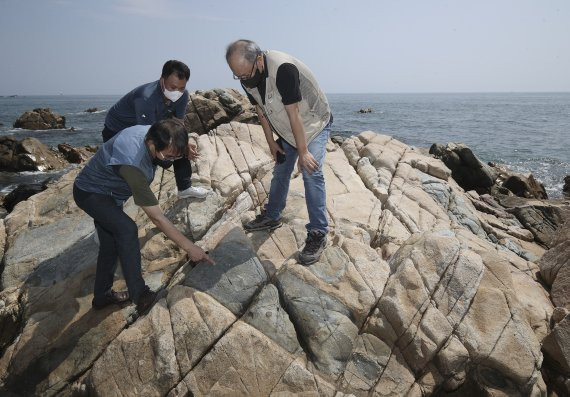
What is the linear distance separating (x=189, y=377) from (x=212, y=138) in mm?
6495

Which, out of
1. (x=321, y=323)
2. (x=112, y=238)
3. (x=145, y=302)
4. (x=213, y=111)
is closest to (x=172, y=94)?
(x=112, y=238)

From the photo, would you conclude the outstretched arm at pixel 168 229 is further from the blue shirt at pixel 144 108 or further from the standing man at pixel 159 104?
the blue shirt at pixel 144 108

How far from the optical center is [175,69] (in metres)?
5.75

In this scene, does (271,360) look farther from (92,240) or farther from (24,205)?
(24,205)

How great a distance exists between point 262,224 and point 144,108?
2739 millimetres

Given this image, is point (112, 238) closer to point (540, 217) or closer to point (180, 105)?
point (180, 105)

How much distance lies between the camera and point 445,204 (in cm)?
912

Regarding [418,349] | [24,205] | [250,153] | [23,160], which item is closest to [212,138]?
[250,153]

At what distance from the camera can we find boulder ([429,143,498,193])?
16.2 meters

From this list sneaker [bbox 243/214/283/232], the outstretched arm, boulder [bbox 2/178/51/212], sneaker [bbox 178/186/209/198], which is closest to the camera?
the outstretched arm

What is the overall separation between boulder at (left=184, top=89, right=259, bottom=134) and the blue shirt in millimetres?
15020

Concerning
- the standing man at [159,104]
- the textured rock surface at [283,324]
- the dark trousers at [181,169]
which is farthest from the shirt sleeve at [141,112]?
the textured rock surface at [283,324]

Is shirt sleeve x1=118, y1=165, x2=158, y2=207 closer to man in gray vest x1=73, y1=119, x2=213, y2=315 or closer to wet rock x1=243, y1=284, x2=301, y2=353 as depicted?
man in gray vest x1=73, y1=119, x2=213, y2=315

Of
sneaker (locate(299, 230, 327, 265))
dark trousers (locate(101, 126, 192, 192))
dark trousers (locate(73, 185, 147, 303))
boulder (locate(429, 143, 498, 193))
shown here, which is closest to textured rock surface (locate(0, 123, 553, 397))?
sneaker (locate(299, 230, 327, 265))
